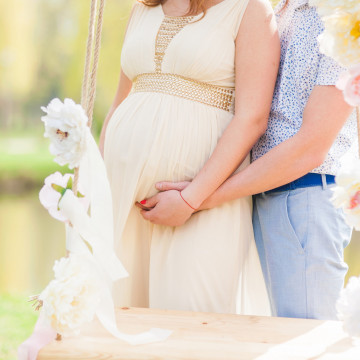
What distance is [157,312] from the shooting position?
1629 mm

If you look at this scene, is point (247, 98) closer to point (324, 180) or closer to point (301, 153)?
point (301, 153)

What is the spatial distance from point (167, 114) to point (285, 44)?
1.39ft

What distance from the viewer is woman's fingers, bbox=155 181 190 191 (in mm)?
1894

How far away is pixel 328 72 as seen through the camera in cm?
176

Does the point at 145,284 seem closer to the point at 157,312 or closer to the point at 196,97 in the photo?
the point at 157,312

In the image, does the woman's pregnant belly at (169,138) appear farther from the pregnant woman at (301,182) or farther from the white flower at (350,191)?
the white flower at (350,191)

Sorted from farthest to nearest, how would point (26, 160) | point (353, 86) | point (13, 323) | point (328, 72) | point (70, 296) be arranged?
point (26, 160), point (13, 323), point (328, 72), point (70, 296), point (353, 86)

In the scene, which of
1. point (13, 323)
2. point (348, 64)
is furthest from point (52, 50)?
point (348, 64)

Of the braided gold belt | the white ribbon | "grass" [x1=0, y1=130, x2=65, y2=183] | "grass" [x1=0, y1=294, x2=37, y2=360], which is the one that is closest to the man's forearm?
the braided gold belt

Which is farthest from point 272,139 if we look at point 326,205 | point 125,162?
point 125,162

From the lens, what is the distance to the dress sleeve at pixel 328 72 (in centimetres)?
175

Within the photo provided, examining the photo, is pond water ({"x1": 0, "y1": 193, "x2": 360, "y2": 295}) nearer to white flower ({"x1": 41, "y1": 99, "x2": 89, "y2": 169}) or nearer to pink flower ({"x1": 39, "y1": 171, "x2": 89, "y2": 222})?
pink flower ({"x1": 39, "y1": 171, "x2": 89, "y2": 222})

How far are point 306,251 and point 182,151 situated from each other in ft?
1.57

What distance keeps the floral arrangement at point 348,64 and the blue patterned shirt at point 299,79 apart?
2.02 ft
